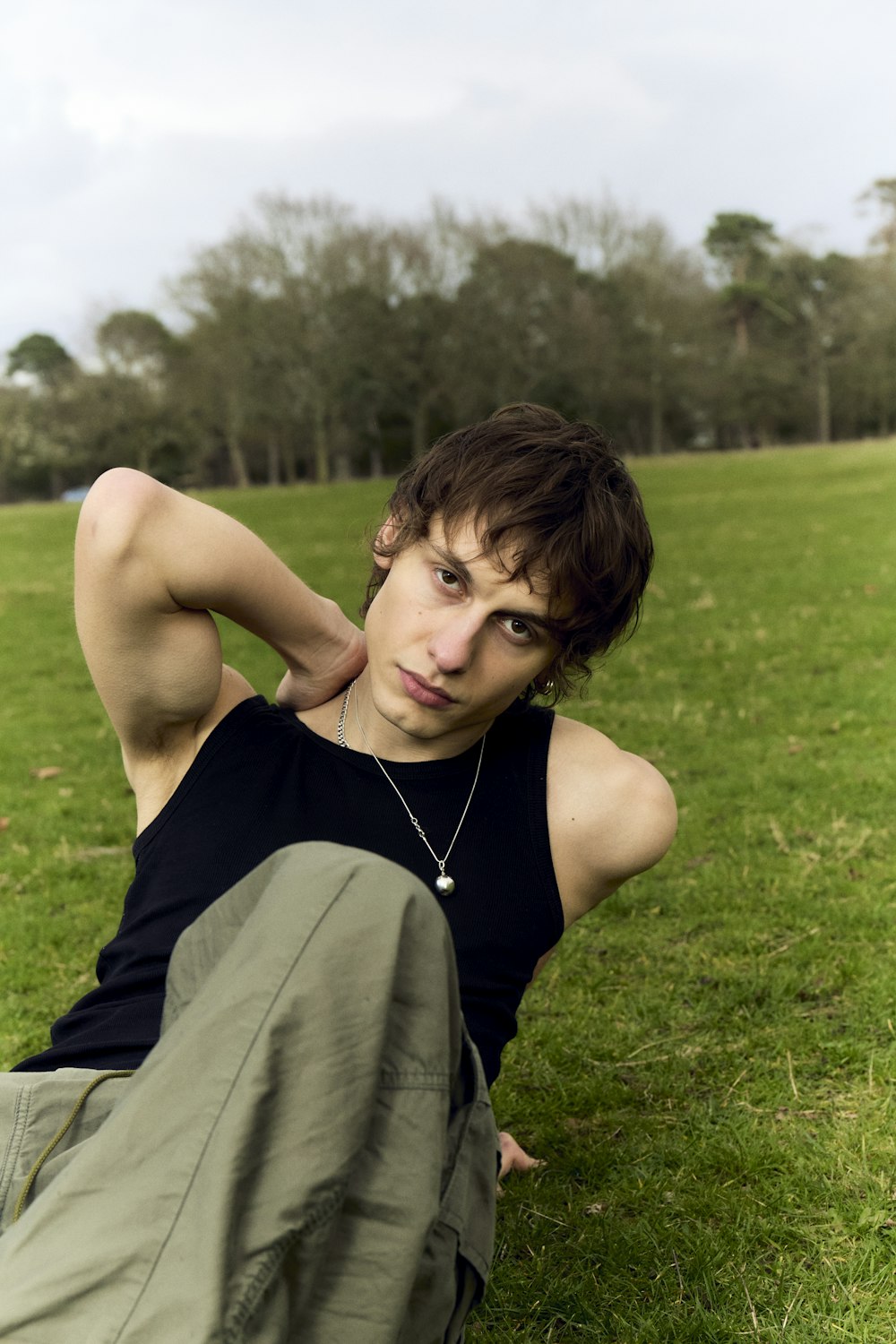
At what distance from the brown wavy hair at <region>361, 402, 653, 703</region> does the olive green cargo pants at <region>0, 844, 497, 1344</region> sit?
100 centimetres

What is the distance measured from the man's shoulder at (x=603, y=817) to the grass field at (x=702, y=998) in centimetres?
100

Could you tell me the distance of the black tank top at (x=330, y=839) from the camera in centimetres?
246

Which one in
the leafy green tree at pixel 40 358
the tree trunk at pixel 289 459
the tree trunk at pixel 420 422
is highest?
the leafy green tree at pixel 40 358

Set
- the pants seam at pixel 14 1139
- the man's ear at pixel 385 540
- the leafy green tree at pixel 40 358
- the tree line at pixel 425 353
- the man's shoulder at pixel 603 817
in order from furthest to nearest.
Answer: the leafy green tree at pixel 40 358 → the tree line at pixel 425 353 → the man's ear at pixel 385 540 → the man's shoulder at pixel 603 817 → the pants seam at pixel 14 1139

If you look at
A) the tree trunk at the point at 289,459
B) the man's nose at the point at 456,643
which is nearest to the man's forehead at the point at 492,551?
the man's nose at the point at 456,643

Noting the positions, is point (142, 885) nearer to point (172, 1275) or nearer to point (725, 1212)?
point (172, 1275)

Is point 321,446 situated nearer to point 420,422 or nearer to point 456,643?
point 420,422

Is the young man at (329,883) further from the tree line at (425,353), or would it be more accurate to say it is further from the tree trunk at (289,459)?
the tree trunk at (289,459)

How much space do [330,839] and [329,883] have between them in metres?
0.88

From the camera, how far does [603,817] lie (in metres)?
2.65

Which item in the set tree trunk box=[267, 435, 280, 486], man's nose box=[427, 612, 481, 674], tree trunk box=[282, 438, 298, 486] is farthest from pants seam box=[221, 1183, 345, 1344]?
tree trunk box=[282, 438, 298, 486]

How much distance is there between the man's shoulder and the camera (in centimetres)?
265

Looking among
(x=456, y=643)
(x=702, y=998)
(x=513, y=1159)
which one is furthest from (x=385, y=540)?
(x=702, y=998)

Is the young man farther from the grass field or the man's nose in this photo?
the grass field
